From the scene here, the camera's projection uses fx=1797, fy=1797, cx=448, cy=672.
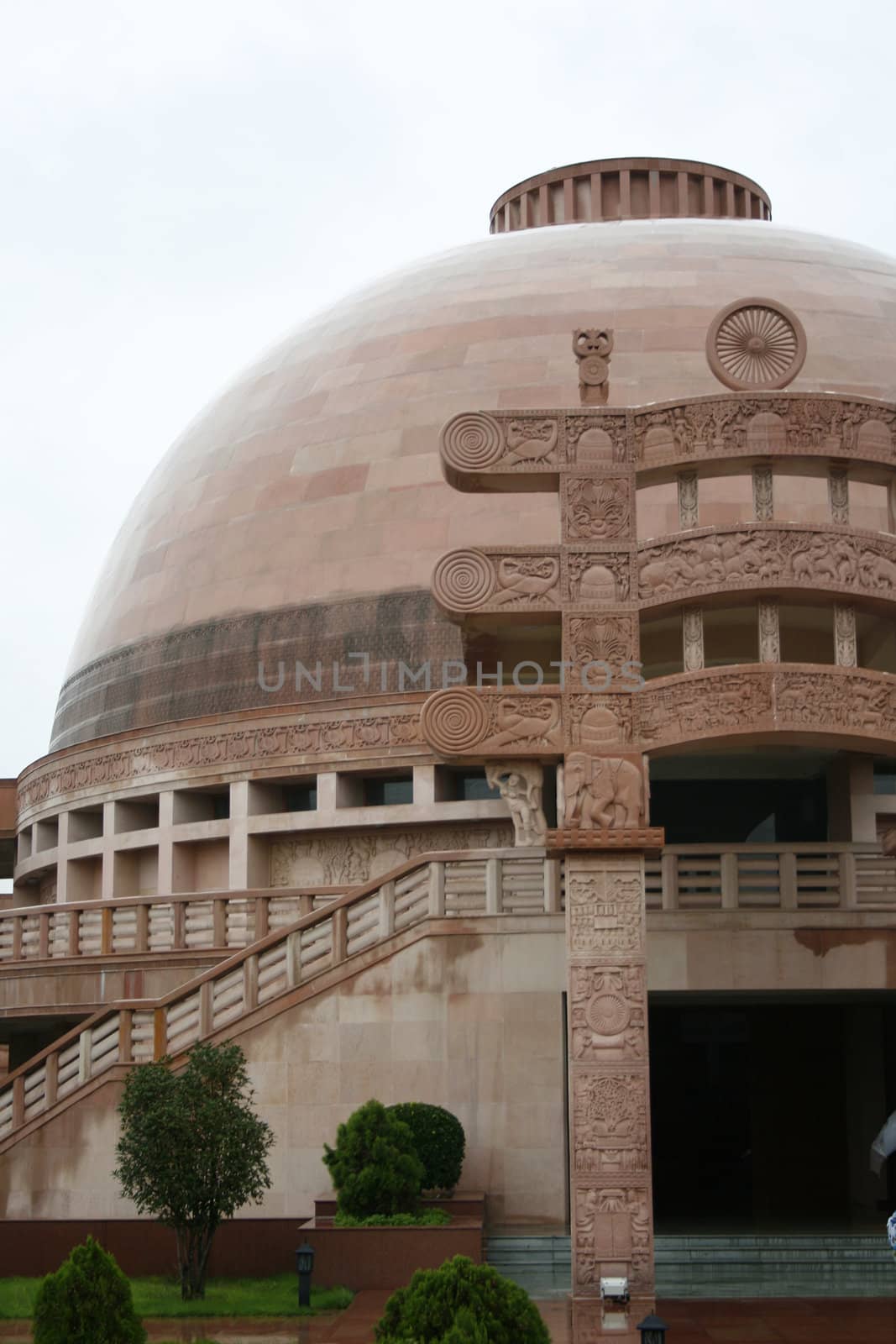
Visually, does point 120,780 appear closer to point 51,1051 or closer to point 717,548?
point 51,1051

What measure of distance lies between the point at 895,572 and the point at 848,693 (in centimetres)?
152

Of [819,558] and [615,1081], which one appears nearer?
[615,1081]

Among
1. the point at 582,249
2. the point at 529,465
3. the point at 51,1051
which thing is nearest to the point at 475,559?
the point at 529,465

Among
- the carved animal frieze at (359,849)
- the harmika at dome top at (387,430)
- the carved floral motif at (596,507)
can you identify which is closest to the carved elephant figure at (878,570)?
the carved floral motif at (596,507)

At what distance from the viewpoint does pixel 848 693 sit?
16875 millimetres

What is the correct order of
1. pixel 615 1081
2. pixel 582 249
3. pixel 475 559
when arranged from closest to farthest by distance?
pixel 615 1081 → pixel 475 559 → pixel 582 249

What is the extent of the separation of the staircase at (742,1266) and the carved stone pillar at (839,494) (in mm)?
6935

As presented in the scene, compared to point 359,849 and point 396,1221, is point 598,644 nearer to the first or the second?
point 396,1221

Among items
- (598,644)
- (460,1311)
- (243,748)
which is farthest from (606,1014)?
(243,748)

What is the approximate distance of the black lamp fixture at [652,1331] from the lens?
1147 centimetres

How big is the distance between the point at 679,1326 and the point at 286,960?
720 cm

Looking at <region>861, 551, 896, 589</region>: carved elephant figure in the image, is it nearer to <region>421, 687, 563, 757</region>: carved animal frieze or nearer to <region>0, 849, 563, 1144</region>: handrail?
<region>421, 687, 563, 757</region>: carved animal frieze

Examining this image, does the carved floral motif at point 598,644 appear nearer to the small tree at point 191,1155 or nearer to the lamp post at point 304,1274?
the small tree at point 191,1155

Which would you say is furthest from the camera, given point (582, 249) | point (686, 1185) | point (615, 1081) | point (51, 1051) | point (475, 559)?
point (582, 249)
